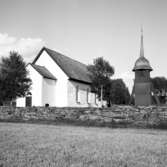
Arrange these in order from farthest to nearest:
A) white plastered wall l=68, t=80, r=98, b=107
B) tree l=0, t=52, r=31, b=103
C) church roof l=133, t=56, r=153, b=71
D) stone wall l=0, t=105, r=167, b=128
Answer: white plastered wall l=68, t=80, r=98, b=107, church roof l=133, t=56, r=153, b=71, tree l=0, t=52, r=31, b=103, stone wall l=0, t=105, r=167, b=128

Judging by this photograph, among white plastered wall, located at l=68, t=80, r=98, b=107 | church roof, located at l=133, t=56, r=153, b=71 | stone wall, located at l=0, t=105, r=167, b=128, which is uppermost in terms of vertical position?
church roof, located at l=133, t=56, r=153, b=71

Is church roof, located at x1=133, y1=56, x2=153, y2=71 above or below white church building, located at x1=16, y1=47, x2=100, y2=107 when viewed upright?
above

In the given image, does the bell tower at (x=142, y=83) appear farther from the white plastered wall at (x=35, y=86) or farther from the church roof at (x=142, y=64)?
the white plastered wall at (x=35, y=86)

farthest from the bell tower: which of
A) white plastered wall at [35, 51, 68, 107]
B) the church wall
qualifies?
the church wall

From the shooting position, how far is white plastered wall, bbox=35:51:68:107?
104 feet

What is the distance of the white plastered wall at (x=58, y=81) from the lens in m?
31.5

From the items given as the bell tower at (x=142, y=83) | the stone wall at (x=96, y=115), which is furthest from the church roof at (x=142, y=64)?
the stone wall at (x=96, y=115)

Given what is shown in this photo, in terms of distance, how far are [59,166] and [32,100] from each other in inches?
975

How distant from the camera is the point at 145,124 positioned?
48.9ft

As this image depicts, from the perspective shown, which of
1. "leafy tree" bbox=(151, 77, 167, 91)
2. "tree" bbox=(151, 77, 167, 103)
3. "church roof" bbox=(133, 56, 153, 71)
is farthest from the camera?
"leafy tree" bbox=(151, 77, 167, 91)

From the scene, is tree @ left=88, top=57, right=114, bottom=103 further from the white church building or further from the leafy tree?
the leafy tree

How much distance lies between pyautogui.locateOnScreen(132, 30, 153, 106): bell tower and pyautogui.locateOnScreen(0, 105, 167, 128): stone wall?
14451mm

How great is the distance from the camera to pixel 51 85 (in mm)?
30797

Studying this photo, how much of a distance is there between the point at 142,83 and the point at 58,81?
11.5 meters
